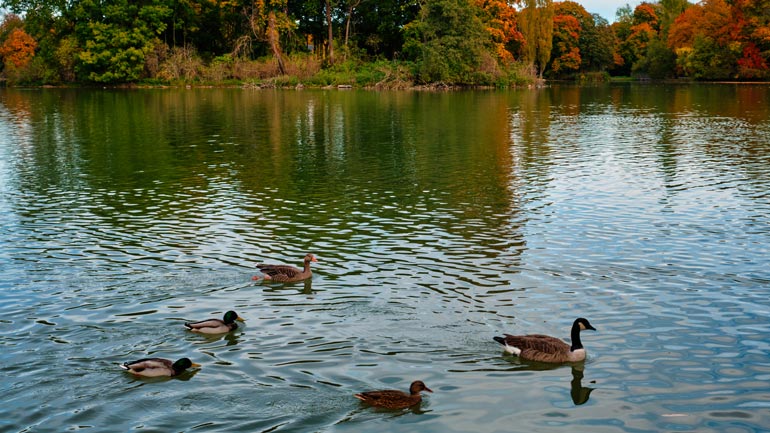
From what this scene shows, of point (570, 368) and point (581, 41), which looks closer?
point (570, 368)

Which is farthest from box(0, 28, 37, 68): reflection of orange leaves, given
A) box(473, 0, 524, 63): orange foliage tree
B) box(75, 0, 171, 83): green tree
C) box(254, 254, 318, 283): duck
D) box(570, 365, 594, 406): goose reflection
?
box(570, 365, 594, 406): goose reflection

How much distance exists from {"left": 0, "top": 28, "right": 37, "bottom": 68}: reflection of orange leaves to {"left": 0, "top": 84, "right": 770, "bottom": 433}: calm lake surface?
76982mm

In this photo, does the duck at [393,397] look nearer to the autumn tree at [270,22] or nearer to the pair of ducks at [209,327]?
the pair of ducks at [209,327]

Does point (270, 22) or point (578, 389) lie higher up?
point (270, 22)

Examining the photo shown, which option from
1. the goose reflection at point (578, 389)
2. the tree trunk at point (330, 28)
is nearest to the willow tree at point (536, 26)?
the tree trunk at point (330, 28)

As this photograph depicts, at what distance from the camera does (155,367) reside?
1130 cm

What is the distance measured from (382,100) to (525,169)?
40953 millimetres

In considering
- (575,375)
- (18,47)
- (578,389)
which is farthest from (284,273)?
(18,47)

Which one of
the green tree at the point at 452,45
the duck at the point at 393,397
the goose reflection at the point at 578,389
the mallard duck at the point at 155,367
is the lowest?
the goose reflection at the point at 578,389

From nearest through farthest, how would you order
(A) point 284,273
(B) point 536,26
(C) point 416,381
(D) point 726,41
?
(C) point 416,381
(A) point 284,273
(B) point 536,26
(D) point 726,41

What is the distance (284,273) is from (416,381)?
5.92 metres

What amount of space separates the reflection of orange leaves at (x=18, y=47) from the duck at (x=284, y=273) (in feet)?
329

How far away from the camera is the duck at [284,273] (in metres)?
15.9

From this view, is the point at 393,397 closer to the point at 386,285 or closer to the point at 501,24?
the point at 386,285
